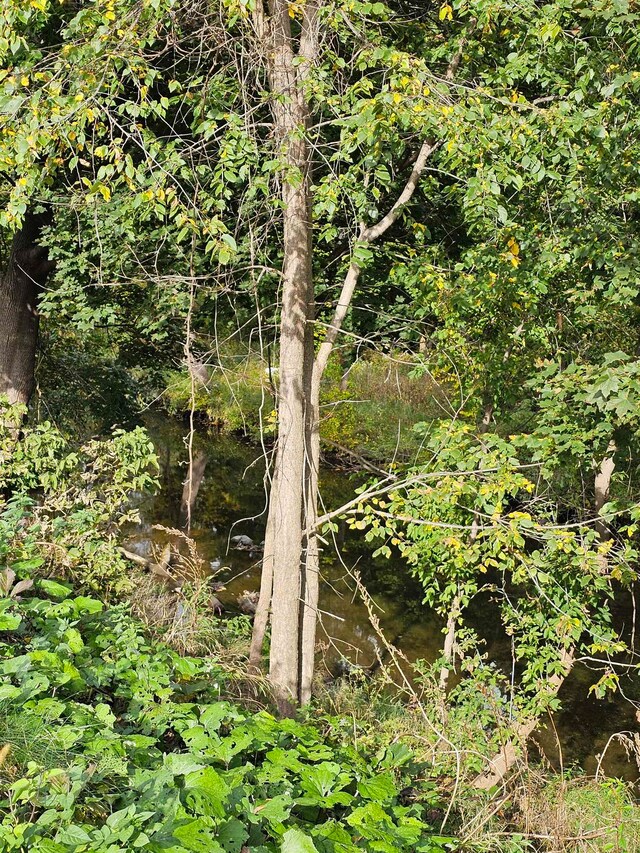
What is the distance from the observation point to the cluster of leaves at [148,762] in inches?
85.4

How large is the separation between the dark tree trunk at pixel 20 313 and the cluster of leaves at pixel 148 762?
469 cm

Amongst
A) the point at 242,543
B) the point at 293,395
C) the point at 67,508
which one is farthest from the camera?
the point at 242,543

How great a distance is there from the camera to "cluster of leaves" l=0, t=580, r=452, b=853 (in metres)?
2.17

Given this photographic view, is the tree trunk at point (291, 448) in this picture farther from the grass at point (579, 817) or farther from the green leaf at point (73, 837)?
the green leaf at point (73, 837)

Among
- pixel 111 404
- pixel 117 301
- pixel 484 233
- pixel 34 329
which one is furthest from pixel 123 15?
pixel 111 404

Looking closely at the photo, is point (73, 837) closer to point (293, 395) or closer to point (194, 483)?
point (293, 395)

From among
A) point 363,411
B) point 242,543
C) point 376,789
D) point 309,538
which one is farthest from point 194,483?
point 376,789

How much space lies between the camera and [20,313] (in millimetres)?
7996

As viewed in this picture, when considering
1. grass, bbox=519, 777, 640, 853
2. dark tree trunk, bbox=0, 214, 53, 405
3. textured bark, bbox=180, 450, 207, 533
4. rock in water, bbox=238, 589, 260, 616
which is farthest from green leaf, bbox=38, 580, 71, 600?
textured bark, bbox=180, 450, 207, 533

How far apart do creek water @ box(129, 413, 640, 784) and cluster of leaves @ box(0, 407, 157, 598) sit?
0.56m

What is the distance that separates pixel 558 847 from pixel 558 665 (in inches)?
59.0

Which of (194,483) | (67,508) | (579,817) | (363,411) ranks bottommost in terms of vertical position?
(579,817)

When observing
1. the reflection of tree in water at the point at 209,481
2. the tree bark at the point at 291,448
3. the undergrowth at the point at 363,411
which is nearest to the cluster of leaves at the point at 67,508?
the tree bark at the point at 291,448

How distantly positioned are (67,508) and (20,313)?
367 centimetres
